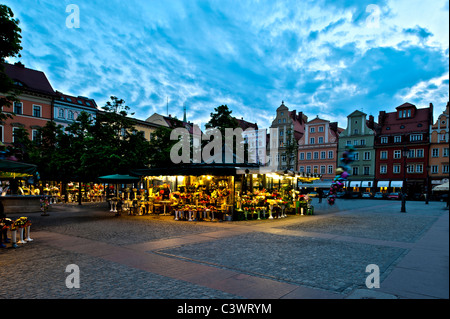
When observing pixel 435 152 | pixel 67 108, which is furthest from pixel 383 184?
pixel 67 108

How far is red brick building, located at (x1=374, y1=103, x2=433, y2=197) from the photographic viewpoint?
157ft

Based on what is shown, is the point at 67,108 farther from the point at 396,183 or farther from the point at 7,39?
the point at 396,183

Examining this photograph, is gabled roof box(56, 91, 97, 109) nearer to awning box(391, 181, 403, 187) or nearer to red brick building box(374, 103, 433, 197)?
red brick building box(374, 103, 433, 197)

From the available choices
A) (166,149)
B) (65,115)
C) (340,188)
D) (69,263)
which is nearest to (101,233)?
(69,263)

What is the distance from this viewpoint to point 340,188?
4.62 meters

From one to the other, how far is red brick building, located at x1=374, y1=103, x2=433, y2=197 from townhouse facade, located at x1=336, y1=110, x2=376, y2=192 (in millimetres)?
1054

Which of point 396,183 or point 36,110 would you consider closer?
point 36,110

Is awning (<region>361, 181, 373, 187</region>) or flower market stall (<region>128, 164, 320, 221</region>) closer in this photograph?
flower market stall (<region>128, 164, 320, 221</region>)

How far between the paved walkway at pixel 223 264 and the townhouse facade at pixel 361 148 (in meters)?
44.1

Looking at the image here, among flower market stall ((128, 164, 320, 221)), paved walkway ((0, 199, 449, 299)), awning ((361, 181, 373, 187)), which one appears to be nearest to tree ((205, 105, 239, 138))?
flower market stall ((128, 164, 320, 221))

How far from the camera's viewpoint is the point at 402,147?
49.3 m

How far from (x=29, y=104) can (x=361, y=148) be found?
5449 centimetres
